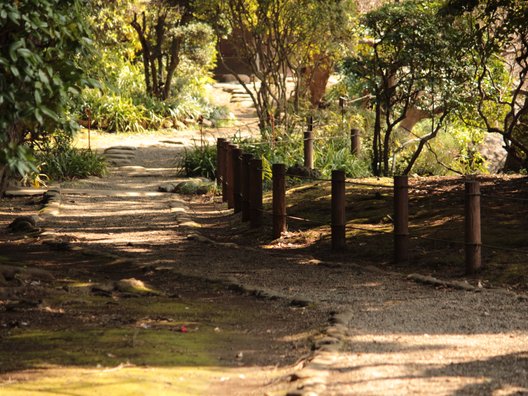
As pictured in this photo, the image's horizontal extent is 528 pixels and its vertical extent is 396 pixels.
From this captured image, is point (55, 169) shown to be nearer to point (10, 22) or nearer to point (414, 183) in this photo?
point (414, 183)

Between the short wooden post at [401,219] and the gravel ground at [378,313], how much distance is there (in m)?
0.48

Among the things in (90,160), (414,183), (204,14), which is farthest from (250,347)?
(204,14)

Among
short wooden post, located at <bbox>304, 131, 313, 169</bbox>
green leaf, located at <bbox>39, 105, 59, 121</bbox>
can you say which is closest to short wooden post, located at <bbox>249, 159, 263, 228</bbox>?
short wooden post, located at <bbox>304, 131, 313, 169</bbox>

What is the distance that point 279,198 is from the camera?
12.7 meters

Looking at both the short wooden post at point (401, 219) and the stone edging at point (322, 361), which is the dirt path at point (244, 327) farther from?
the short wooden post at point (401, 219)

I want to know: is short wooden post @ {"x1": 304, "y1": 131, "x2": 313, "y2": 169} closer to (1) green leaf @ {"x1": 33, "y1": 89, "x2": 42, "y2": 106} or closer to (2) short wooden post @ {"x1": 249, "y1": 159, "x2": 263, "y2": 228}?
(2) short wooden post @ {"x1": 249, "y1": 159, "x2": 263, "y2": 228}

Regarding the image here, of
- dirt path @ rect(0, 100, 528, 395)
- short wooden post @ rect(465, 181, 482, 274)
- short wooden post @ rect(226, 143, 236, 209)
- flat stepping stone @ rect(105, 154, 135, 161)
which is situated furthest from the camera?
flat stepping stone @ rect(105, 154, 135, 161)

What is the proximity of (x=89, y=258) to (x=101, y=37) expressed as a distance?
850cm

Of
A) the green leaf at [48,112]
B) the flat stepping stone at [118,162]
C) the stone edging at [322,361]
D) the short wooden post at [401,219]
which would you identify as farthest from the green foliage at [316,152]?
the green leaf at [48,112]

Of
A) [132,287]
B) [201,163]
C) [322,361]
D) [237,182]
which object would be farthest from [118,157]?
[322,361]

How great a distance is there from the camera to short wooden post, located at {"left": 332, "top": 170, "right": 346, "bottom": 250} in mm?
11578

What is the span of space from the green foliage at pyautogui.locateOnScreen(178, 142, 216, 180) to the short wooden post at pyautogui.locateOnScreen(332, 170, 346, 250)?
8952mm

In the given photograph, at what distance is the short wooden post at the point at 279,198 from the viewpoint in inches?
499

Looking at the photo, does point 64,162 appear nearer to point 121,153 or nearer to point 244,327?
point 121,153
